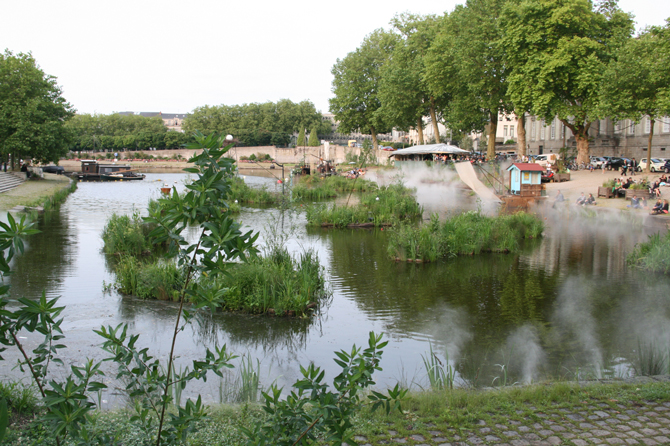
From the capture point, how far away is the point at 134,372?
2953 mm

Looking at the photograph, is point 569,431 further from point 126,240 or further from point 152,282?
point 126,240

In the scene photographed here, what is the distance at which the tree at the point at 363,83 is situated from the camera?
59531mm

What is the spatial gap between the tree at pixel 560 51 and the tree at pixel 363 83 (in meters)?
24.7

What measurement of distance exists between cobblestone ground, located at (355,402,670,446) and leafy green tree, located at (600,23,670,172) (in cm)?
2762

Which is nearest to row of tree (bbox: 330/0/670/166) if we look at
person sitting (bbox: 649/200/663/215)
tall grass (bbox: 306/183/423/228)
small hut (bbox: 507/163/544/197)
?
small hut (bbox: 507/163/544/197)

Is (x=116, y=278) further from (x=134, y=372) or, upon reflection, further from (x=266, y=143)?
(x=266, y=143)

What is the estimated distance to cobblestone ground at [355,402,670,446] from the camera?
4.35 m

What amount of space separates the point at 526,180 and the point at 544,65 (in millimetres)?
9188

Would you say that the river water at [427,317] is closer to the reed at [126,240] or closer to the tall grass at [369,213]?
the reed at [126,240]

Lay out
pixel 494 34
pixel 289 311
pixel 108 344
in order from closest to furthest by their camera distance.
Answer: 1. pixel 108 344
2. pixel 289 311
3. pixel 494 34

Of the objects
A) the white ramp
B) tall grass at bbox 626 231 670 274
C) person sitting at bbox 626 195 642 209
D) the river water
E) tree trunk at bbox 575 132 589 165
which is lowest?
the river water

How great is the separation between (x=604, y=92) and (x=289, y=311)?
27931 millimetres

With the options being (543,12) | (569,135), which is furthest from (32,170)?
(569,135)

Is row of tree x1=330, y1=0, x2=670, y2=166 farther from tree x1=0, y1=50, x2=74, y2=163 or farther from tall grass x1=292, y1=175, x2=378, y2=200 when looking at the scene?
tree x1=0, y1=50, x2=74, y2=163
